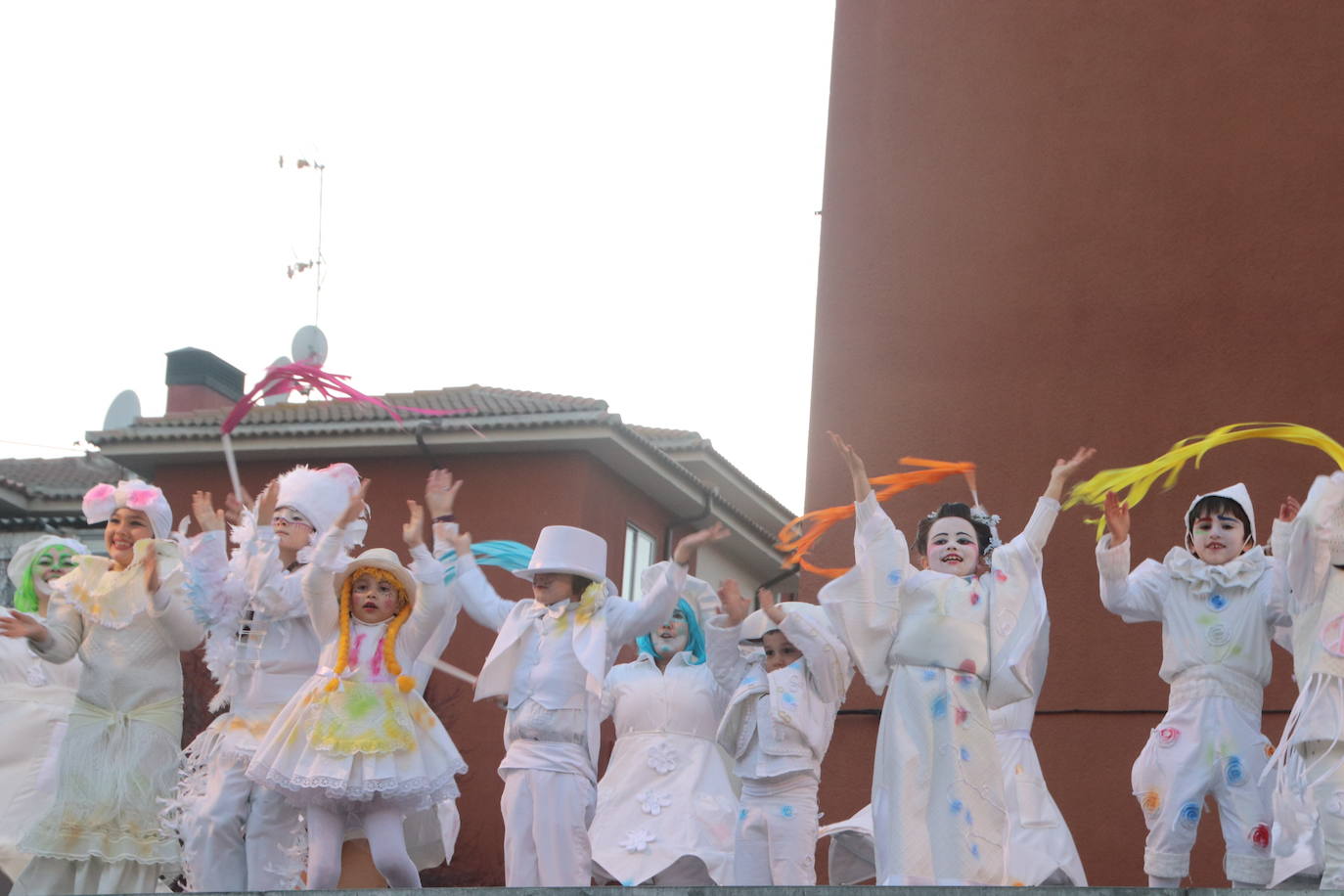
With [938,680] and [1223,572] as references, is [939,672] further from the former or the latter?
[1223,572]

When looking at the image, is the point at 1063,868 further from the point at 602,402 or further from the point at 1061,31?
the point at 602,402

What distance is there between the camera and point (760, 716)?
9.51 meters

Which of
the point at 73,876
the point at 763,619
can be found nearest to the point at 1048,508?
the point at 763,619

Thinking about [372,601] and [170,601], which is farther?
[170,601]

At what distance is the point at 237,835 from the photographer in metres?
8.32

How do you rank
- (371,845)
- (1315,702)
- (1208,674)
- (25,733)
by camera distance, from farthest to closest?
(25,733) < (1208,674) < (371,845) < (1315,702)

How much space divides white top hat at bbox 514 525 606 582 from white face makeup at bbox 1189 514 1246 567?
9.12 ft

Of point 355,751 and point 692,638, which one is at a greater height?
point 692,638

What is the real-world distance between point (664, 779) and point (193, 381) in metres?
14.9

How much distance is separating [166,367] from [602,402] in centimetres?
743

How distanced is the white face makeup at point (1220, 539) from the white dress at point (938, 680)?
1014mm

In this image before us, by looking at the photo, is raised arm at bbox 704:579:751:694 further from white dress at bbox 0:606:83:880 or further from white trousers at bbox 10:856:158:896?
white dress at bbox 0:606:83:880

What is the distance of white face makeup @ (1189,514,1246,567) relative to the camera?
29.2 ft

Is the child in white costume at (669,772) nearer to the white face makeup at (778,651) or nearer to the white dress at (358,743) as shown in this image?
the white face makeup at (778,651)
